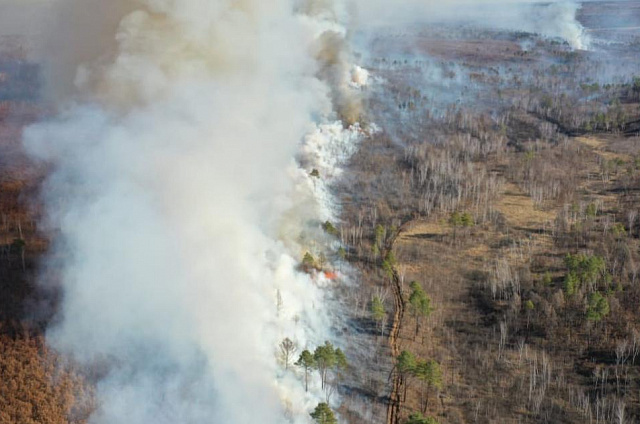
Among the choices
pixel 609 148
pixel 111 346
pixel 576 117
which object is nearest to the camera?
pixel 111 346

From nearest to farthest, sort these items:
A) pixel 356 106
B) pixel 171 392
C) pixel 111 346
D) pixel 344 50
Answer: pixel 171 392 < pixel 111 346 < pixel 356 106 < pixel 344 50

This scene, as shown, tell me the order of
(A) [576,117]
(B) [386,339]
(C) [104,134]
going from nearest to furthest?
1. (B) [386,339]
2. (C) [104,134]
3. (A) [576,117]

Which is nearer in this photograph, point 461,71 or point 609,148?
point 609,148

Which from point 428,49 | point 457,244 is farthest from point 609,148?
point 428,49

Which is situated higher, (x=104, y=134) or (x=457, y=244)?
(x=104, y=134)

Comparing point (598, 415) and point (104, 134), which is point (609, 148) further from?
point (104, 134)

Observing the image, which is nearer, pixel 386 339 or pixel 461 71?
pixel 386 339

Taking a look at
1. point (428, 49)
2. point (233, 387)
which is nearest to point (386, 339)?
point (233, 387)

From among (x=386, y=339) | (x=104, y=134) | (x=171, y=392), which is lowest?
(x=386, y=339)

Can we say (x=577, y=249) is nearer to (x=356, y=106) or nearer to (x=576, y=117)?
(x=356, y=106)
